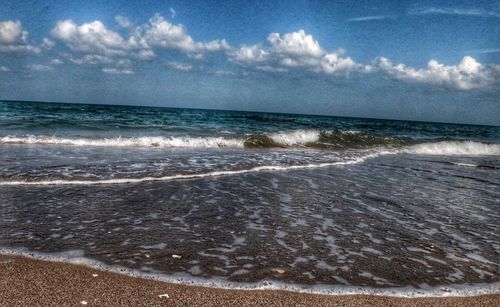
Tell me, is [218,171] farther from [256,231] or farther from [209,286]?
[209,286]

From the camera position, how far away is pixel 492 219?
20.9 feet

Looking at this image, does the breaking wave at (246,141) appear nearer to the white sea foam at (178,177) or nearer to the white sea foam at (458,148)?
the white sea foam at (458,148)

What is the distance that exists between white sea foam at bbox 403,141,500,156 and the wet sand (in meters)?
19.1

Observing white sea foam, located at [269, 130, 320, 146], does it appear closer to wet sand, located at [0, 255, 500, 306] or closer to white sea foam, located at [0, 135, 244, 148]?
white sea foam, located at [0, 135, 244, 148]

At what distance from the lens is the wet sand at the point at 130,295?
299cm

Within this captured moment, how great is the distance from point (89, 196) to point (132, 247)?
275 cm

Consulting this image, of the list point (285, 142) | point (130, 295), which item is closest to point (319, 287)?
point (130, 295)

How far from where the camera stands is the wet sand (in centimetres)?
299

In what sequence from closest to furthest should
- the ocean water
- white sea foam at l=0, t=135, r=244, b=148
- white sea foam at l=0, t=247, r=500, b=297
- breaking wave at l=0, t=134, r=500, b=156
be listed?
white sea foam at l=0, t=247, r=500, b=297 → the ocean water → white sea foam at l=0, t=135, r=244, b=148 → breaking wave at l=0, t=134, r=500, b=156

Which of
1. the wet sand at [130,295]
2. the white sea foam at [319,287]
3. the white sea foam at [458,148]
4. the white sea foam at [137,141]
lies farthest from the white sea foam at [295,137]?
the wet sand at [130,295]

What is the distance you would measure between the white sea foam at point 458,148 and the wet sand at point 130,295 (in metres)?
19.1

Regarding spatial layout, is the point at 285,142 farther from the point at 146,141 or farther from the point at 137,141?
the point at 137,141

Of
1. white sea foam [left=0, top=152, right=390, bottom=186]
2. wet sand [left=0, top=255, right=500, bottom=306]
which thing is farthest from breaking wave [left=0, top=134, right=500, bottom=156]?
wet sand [left=0, top=255, right=500, bottom=306]

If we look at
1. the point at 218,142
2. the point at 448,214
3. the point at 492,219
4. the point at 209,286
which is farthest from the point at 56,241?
the point at 218,142
